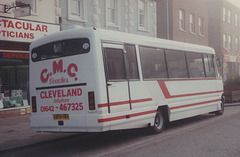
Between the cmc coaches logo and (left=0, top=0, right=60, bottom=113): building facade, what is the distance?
4748 millimetres

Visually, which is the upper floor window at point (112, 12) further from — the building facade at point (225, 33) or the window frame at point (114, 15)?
the building facade at point (225, 33)

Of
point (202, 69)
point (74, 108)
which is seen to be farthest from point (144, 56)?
point (202, 69)

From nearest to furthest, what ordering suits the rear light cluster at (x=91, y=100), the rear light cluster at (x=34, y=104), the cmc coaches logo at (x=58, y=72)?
the rear light cluster at (x=91, y=100) < the cmc coaches logo at (x=58, y=72) < the rear light cluster at (x=34, y=104)

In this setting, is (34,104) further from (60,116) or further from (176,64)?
(176,64)

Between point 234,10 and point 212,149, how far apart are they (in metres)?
39.0

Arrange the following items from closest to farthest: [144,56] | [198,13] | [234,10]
→ [144,56], [198,13], [234,10]

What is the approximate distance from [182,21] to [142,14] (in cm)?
910

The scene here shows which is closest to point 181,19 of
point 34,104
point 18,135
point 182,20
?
point 182,20

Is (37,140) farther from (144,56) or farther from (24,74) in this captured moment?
(24,74)

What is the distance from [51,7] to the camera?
14.2 metres

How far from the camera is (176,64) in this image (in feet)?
35.1

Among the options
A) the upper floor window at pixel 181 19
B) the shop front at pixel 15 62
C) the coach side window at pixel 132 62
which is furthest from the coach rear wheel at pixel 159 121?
the upper floor window at pixel 181 19

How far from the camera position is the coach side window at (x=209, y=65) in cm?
1277

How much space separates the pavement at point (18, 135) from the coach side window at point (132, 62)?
8.59ft
